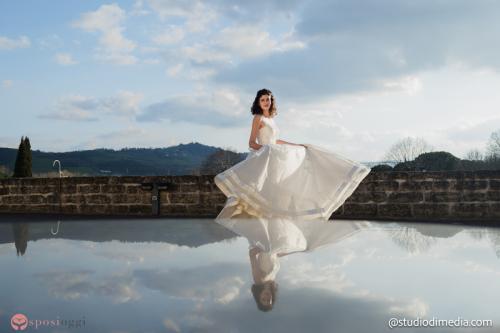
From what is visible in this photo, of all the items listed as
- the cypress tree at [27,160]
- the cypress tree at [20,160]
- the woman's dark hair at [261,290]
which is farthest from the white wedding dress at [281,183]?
the cypress tree at [20,160]

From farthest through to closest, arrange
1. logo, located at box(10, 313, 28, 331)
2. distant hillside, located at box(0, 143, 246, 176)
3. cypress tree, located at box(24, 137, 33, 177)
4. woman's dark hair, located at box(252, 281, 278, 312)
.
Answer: distant hillside, located at box(0, 143, 246, 176)
cypress tree, located at box(24, 137, 33, 177)
woman's dark hair, located at box(252, 281, 278, 312)
logo, located at box(10, 313, 28, 331)

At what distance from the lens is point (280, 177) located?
5871mm

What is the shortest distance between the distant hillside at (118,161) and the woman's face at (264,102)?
60.7m

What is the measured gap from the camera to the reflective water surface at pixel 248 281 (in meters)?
2.09

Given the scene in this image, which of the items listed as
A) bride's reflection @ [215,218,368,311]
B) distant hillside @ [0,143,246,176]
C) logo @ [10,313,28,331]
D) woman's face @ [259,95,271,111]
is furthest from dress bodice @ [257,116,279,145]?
distant hillside @ [0,143,246,176]

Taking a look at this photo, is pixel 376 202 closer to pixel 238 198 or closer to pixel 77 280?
pixel 238 198

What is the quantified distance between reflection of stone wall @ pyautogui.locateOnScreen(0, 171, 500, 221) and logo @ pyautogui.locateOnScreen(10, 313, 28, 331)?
18.7ft

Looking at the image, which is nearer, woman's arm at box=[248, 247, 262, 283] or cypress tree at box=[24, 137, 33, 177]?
woman's arm at box=[248, 247, 262, 283]

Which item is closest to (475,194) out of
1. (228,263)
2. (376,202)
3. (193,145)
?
(376,202)

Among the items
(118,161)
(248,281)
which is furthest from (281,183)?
(118,161)

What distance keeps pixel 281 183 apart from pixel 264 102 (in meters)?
1.08

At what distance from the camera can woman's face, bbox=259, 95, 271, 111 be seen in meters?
6.14

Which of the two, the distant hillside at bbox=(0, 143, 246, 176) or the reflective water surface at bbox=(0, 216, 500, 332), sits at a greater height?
the distant hillside at bbox=(0, 143, 246, 176)

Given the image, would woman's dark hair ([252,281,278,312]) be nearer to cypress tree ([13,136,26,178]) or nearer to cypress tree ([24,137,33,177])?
cypress tree ([24,137,33,177])
